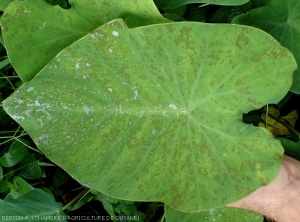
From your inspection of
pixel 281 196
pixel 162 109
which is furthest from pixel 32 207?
pixel 281 196

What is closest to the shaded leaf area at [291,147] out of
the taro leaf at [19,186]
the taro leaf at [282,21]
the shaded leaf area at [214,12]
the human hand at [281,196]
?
the human hand at [281,196]

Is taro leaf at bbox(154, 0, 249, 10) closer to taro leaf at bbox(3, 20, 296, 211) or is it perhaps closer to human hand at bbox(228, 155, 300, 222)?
taro leaf at bbox(3, 20, 296, 211)

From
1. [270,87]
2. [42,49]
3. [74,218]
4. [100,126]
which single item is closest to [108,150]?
[100,126]

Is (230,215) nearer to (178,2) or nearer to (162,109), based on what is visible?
(162,109)

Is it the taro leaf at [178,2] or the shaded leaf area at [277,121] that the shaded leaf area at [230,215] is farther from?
the taro leaf at [178,2]

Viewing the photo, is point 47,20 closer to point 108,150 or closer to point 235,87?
point 108,150

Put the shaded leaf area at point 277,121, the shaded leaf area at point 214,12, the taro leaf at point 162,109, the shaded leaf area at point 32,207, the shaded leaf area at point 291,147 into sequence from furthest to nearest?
the shaded leaf area at point 277,121
the shaded leaf area at point 214,12
the shaded leaf area at point 291,147
the shaded leaf area at point 32,207
the taro leaf at point 162,109

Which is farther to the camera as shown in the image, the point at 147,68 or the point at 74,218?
the point at 74,218
